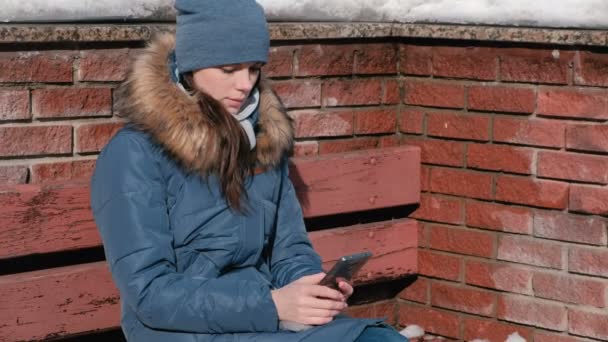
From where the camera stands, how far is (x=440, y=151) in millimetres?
4672

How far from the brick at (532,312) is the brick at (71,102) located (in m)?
1.70

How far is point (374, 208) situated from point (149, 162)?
1.56 meters

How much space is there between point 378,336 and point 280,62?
1.39 meters

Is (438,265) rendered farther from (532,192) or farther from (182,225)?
(182,225)

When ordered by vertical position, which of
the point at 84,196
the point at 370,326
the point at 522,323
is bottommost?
the point at 522,323

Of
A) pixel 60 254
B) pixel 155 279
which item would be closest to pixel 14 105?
pixel 60 254

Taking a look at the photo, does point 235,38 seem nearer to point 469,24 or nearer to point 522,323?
point 469,24

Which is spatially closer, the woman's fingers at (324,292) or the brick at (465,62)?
the woman's fingers at (324,292)

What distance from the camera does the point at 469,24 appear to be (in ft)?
14.9

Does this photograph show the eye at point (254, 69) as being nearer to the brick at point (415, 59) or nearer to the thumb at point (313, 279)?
the thumb at point (313, 279)

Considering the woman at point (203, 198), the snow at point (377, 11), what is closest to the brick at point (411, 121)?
the snow at point (377, 11)

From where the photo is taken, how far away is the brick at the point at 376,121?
4.64 meters

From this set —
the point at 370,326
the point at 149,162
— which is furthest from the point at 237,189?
the point at 370,326

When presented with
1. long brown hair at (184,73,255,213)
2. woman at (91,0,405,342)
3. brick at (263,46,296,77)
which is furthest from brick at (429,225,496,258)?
long brown hair at (184,73,255,213)
